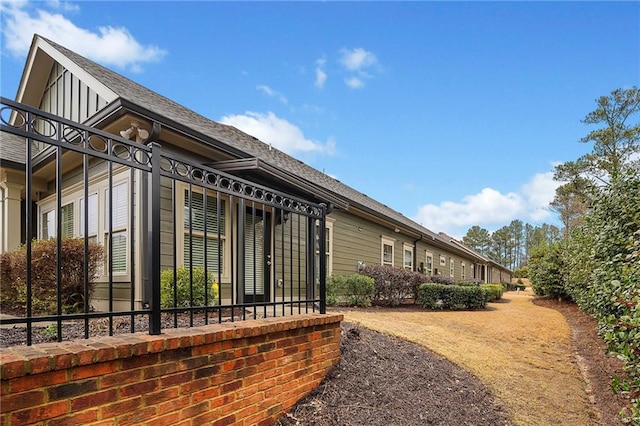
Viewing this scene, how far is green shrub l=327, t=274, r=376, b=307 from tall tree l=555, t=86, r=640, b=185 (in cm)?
1528

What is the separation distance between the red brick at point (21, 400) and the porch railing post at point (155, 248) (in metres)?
0.70

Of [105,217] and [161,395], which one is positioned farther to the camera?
[105,217]

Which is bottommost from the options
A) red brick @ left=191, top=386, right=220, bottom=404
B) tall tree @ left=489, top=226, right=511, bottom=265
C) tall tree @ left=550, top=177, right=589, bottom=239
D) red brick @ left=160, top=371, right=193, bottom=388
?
tall tree @ left=489, top=226, right=511, bottom=265

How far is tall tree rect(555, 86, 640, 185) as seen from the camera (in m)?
A: 20.0

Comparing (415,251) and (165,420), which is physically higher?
(165,420)

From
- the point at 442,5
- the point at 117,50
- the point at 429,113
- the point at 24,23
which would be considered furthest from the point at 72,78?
the point at 429,113

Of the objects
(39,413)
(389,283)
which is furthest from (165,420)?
(389,283)

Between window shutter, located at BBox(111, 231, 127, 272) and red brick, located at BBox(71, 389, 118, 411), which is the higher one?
window shutter, located at BBox(111, 231, 127, 272)

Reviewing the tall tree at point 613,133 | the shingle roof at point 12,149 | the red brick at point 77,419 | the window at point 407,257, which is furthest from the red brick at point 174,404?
the tall tree at point 613,133

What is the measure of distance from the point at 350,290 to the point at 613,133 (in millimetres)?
17951

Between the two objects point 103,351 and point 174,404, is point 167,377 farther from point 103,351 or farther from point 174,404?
point 103,351

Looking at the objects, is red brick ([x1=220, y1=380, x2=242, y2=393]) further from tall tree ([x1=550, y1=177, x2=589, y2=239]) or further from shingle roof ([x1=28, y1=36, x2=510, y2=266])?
tall tree ([x1=550, y1=177, x2=589, y2=239])

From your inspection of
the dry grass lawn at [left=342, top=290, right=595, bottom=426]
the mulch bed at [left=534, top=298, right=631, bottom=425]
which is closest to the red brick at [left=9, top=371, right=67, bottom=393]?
the dry grass lawn at [left=342, top=290, right=595, bottom=426]

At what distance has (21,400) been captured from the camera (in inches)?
68.7
